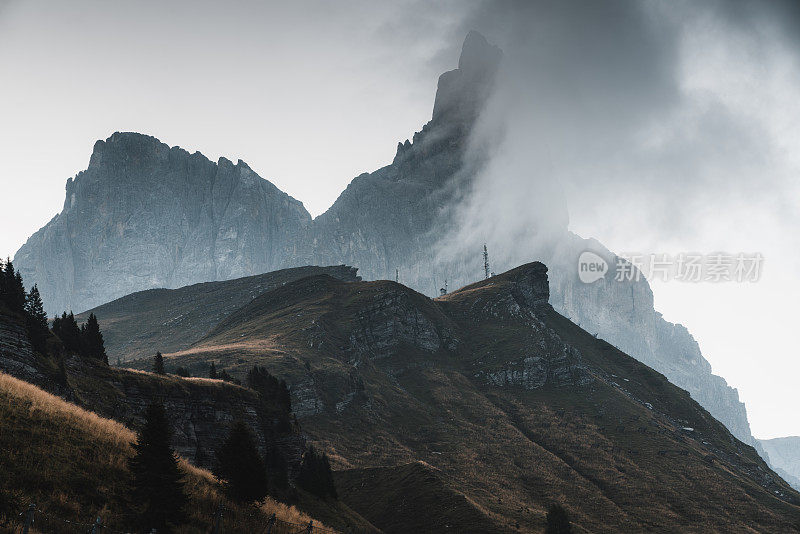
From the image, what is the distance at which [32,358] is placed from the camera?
53.7 meters

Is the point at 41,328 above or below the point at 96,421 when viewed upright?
above

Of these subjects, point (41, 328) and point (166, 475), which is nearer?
point (166, 475)

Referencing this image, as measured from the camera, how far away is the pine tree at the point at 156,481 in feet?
99.4

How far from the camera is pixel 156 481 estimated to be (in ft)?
102

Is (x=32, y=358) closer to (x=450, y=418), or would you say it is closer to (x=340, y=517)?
(x=340, y=517)

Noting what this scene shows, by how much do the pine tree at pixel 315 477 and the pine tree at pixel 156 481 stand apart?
53260 mm

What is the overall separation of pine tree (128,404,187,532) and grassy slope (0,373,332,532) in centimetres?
90

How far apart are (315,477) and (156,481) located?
188 feet

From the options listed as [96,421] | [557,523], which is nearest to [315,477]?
[557,523]

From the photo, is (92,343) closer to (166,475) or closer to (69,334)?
(69,334)

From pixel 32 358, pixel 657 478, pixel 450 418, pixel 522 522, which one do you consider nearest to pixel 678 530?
pixel 657 478

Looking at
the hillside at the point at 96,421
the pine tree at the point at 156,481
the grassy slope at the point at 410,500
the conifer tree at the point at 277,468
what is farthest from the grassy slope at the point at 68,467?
the grassy slope at the point at 410,500

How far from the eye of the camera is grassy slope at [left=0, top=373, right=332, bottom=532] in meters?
27.1

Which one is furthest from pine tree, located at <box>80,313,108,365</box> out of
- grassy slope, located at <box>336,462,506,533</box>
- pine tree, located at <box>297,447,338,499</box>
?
grassy slope, located at <box>336,462,506,533</box>
